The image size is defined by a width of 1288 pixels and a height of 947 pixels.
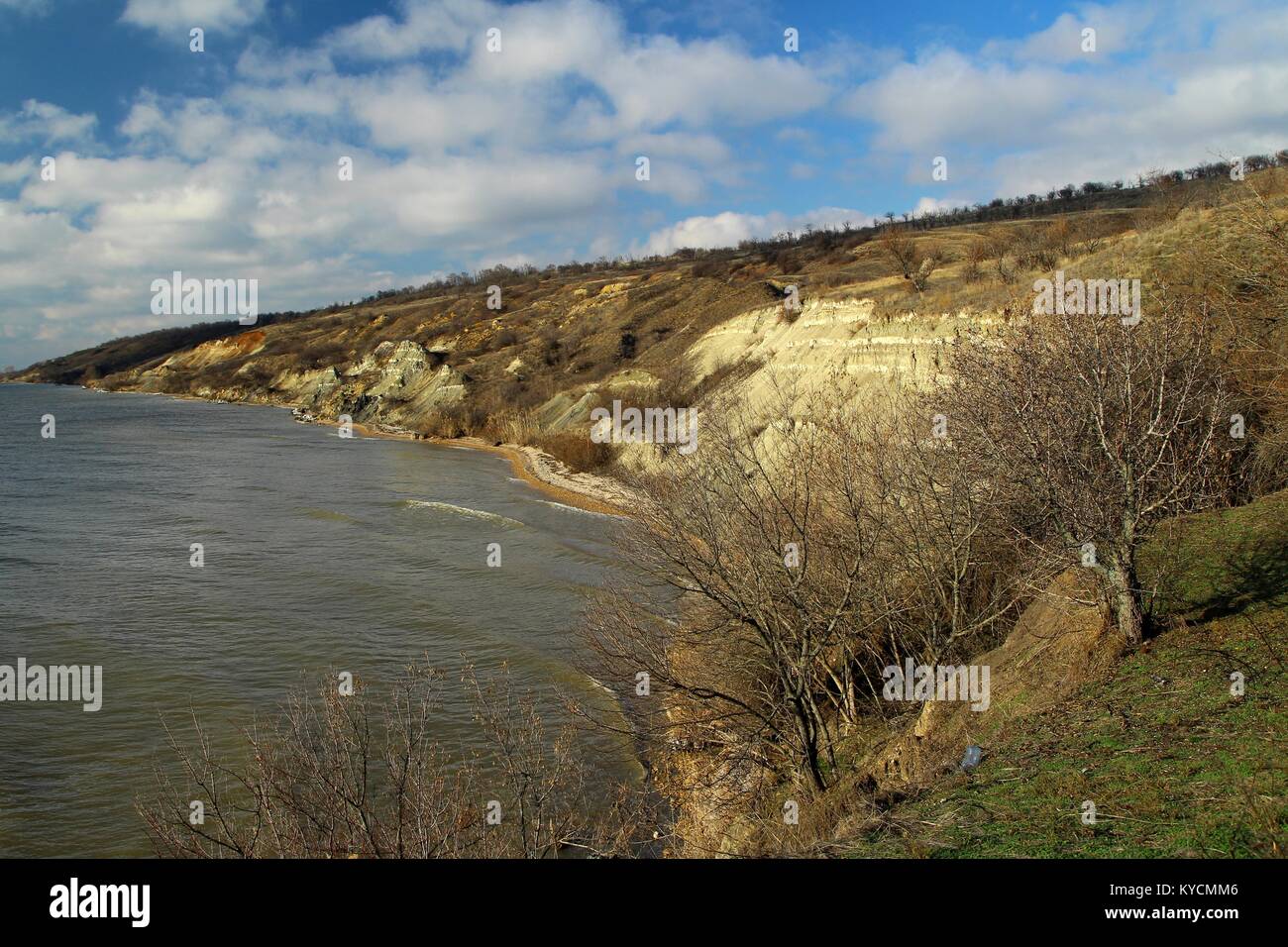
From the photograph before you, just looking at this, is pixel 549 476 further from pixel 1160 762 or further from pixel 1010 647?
pixel 1160 762

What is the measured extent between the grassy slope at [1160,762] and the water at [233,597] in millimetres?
7347

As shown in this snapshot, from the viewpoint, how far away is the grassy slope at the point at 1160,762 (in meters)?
6.03

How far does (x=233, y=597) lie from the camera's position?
22266 mm

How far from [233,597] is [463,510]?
528 inches

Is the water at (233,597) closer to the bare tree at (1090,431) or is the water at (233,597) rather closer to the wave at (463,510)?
the wave at (463,510)

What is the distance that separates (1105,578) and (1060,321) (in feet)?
13.3

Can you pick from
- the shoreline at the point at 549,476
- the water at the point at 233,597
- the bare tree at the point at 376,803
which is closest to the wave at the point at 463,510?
the water at the point at 233,597

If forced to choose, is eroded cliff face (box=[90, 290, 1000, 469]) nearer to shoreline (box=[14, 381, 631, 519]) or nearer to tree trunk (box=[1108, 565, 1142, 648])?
shoreline (box=[14, 381, 631, 519])

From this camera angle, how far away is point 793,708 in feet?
35.5

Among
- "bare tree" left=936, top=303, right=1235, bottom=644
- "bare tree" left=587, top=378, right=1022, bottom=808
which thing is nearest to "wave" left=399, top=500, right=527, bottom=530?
"bare tree" left=587, top=378, right=1022, bottom=808

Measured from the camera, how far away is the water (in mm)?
13719

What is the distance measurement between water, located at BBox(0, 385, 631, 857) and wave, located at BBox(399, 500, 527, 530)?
17 centimetres
